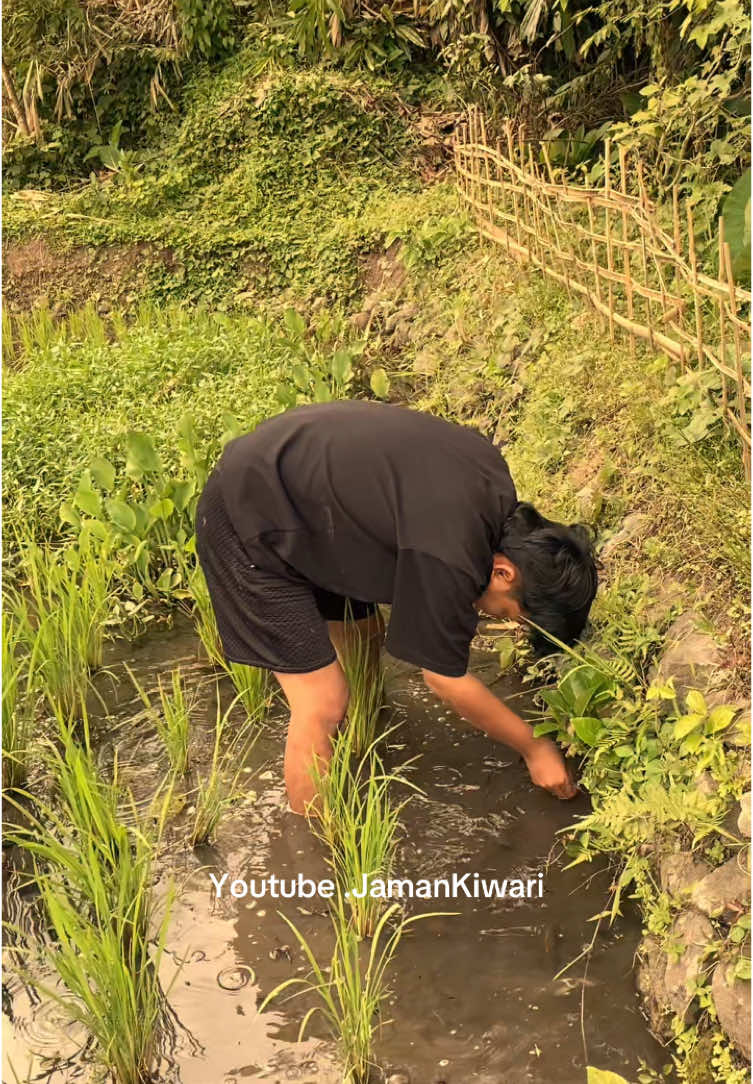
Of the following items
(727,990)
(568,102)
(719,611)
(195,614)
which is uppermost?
(568,102)

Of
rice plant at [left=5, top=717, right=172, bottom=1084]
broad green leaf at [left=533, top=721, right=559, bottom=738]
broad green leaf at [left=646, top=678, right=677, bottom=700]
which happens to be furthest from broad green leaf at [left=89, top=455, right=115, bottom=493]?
broad green leaf at [left=646, top=678, right=677, bottom=700]

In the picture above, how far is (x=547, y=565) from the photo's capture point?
92.6 inches

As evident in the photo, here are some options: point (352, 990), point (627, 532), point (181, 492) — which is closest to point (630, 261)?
point (627, 532)

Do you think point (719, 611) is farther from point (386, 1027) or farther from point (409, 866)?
point (386, 1027)

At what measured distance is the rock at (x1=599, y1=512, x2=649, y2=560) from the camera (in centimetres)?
330

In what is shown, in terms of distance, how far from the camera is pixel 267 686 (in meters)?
3.50

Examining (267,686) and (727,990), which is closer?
(727,990)

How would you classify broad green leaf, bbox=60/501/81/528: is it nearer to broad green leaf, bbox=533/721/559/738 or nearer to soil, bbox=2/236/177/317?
broad green leaf, bbox=533/721/559/738

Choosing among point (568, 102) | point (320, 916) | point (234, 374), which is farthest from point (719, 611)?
point (568, 102)

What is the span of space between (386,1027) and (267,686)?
1370 millimetres

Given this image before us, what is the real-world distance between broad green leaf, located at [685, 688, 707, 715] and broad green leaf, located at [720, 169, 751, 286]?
1824mm

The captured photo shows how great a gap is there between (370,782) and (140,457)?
8.03 feet

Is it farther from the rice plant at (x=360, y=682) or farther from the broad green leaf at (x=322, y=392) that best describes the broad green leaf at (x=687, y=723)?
the broad green leaf at (x=322, y=392)

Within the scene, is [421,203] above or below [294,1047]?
above
